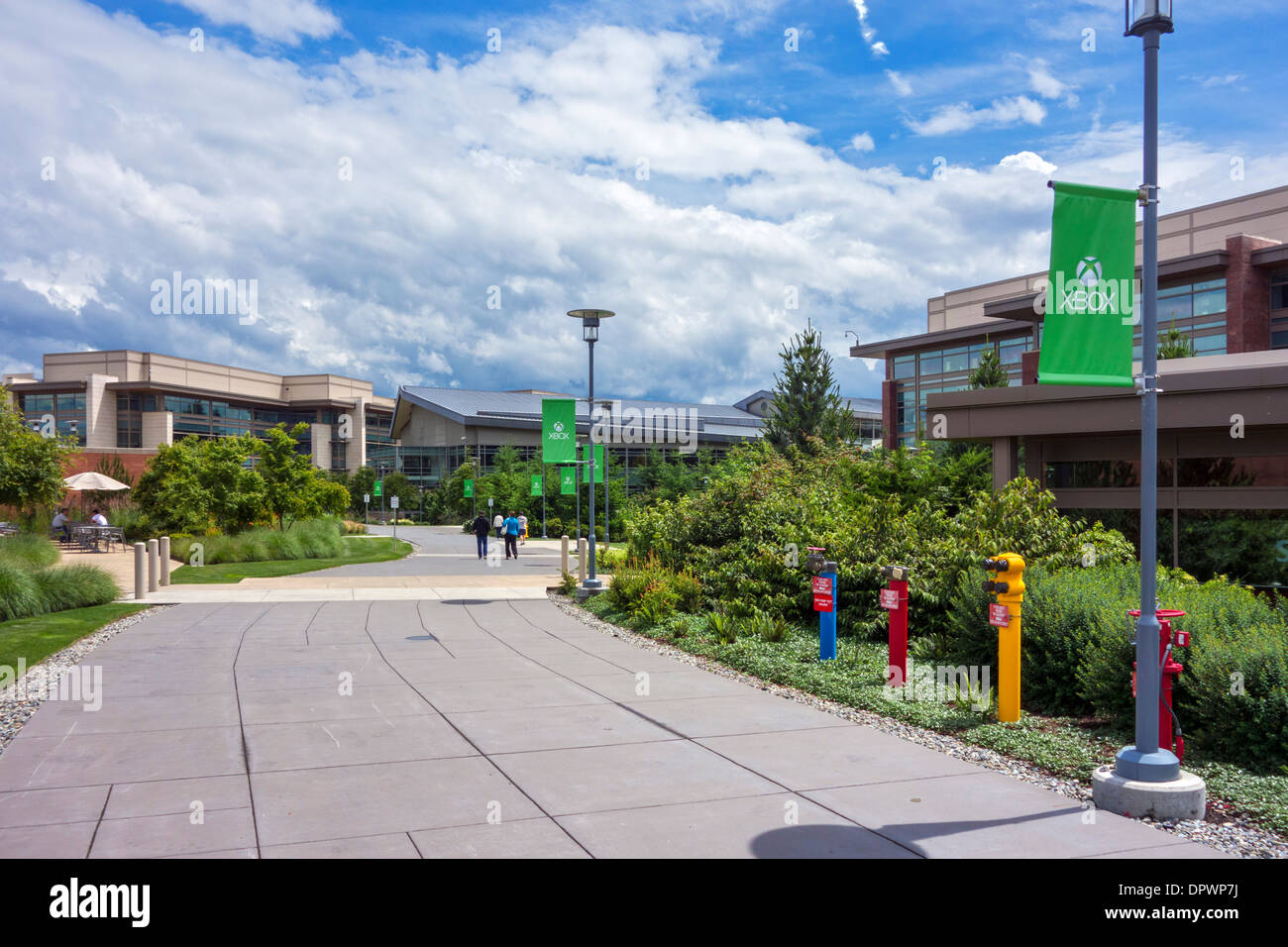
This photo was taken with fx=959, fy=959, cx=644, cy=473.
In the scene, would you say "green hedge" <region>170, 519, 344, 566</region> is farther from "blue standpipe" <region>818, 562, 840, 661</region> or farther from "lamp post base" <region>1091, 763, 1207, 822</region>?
"lamp post base" <region>1091, 763, 1207, 822</region>

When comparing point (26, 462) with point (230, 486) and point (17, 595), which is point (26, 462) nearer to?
point (230, 486)

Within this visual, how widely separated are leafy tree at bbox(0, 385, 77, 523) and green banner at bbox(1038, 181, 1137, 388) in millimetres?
28193

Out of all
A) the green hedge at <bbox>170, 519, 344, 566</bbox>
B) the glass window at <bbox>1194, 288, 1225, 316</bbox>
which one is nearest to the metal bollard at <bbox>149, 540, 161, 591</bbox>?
the green hedge at <bbox>170, 519, 344, 566</bbox>

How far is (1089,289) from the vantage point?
5.83m

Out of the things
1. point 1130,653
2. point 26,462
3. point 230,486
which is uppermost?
point 26,462

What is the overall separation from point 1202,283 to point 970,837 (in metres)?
42.8

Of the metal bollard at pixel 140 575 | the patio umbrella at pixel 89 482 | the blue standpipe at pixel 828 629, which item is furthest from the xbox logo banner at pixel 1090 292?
the patio umbrella at pixel 89 482

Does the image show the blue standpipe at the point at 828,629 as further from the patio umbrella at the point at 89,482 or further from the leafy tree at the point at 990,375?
the patio umbrella at the point at 89,482

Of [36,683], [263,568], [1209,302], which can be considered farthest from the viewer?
[1209,302]

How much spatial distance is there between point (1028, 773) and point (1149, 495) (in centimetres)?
213

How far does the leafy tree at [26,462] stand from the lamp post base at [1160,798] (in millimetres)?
28571

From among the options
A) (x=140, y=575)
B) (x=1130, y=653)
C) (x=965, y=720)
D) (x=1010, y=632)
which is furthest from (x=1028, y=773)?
(x=140, y=575)

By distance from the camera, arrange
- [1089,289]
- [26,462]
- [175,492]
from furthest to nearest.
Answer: [175,492]
[26,462]
[1089,289]

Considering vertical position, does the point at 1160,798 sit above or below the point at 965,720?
above
